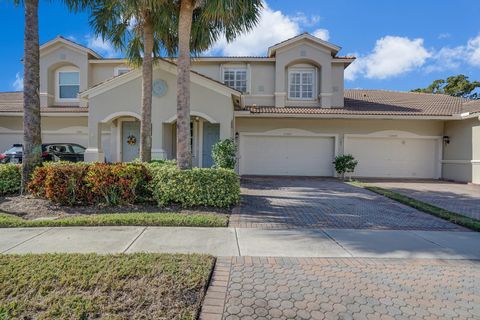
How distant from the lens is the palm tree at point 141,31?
32.4 ft

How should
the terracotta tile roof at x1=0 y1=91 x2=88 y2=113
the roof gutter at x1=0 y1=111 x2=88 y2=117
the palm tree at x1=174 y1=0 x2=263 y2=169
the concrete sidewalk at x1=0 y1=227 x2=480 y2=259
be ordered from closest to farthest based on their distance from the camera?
the concrete sidewalk at x1=0 y1=227 x2=480 y2=259, the palm tree at x1=174 y1=0 x2=263 y2=169, the roof gutter at x1=0 y1=111 x2=88 y2=117, the terracotta tile roof at x1=0 y1=91 x2=88 y2=113

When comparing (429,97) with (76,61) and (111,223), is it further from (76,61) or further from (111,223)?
(76,61)

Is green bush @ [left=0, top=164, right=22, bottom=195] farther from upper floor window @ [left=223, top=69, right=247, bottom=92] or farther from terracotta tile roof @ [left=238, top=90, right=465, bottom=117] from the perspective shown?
upper floor window @ [left=223, top=69, right=247, bottom=92]

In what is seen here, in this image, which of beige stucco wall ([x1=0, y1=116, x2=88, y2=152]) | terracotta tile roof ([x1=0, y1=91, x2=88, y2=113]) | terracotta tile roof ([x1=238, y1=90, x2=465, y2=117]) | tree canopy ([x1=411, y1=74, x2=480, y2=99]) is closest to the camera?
terracotta tile roof ([x1=238, y1=90, x2=465, y2=117])

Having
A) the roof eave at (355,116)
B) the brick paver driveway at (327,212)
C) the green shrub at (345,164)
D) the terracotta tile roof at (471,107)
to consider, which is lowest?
the brick paver driveway at (327,212)

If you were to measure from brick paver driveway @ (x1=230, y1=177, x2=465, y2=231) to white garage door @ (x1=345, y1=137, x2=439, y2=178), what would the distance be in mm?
6737

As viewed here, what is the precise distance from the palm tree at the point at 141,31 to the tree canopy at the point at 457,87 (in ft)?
125

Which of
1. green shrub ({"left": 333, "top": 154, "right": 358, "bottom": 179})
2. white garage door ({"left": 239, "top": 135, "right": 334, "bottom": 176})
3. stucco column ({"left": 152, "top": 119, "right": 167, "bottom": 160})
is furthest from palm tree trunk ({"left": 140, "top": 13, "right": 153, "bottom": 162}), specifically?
green shrub ({"left": 333, "top": 154, "right": 358, "bottom": 179})

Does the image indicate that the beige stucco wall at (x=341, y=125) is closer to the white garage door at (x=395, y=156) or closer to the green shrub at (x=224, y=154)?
the white garage door at (x=395, y=156)

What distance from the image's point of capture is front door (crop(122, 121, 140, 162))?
15781 millimetres

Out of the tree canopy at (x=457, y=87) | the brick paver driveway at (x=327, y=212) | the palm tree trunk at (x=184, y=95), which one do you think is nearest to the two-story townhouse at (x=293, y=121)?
the brick paver driveway at (x=327, y=212)

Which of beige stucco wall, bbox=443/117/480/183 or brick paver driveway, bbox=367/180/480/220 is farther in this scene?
beige stucco wall, bbox=443/117/480/183

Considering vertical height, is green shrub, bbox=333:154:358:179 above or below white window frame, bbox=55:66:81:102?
below

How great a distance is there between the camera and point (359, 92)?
20359 mm
